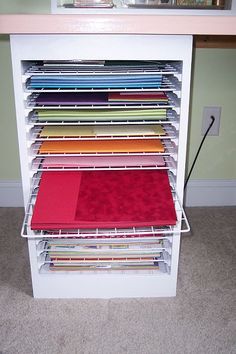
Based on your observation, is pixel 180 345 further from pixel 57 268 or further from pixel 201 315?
pixel 57 268

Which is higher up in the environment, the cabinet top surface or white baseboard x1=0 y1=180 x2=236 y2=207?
the cabinet top surface

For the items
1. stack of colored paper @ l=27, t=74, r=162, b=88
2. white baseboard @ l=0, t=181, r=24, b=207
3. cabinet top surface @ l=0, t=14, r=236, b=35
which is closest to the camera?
cabinet top surface @ l=0, t=14, r=236, b=35

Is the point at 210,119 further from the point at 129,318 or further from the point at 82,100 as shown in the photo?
the point at 129,318

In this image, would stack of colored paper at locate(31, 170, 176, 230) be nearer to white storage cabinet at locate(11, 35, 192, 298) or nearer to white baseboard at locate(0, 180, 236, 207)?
white storage cabinet at locate(11, 35, 192, 298)

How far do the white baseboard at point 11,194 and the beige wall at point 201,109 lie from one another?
3 cm

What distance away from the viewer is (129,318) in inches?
41.4

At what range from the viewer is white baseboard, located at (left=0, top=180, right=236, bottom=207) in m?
1.62

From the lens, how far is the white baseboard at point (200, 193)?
5.32 feet

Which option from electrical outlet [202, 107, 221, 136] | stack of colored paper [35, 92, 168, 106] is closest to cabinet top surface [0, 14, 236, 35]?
stack of colored paper [35, 92, 168, 106]

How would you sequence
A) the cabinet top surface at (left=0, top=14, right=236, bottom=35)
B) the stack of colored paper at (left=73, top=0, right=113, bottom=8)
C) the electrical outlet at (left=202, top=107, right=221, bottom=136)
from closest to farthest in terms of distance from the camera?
the cabinet top surface at (left=0, top=14, right=236, bottom=35) < the stack of colored paper at (left=73, top=0, right=113, bottom=8) < the electrical outlet at (left=202, top=107, right=221, bottom=136)

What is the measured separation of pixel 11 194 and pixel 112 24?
3.29 ft

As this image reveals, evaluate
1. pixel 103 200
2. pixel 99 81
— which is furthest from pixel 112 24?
pixel 103 200

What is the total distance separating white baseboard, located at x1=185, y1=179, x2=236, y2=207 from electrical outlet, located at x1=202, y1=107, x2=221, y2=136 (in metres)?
0.21

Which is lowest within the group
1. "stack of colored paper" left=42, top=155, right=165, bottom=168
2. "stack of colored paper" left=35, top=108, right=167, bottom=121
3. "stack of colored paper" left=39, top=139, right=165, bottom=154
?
"stack of colored paper" left=42, top=155, right=165, bottom=168
